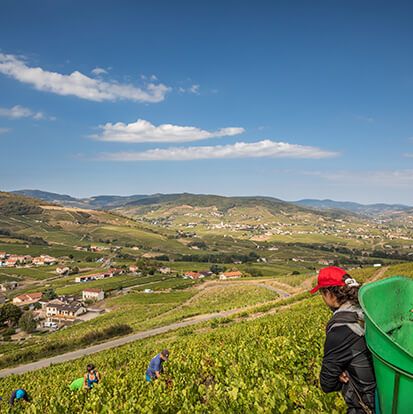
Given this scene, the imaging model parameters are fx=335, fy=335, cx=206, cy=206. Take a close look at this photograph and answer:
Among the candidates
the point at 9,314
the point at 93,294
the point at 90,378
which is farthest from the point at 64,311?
the point at 90,378

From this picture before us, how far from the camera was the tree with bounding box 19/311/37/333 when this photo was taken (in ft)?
269

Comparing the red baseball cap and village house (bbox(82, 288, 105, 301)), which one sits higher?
the red baseball cap

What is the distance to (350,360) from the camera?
4.04 meters

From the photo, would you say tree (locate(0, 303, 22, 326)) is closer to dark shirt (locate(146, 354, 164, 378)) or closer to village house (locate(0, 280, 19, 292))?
village house (locate(0, 280, 19, 292))

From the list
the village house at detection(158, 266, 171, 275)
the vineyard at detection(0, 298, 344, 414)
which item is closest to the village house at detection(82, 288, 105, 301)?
the village house at detection(158, 266, 171, 275)

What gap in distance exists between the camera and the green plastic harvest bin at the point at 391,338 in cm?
261

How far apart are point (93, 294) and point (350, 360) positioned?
111 metres

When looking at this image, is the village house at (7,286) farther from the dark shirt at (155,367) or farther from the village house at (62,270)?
the dark shirt at (155,367)

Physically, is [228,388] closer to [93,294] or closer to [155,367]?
[155,367]

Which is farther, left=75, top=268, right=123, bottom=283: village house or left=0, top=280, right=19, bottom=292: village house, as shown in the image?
left=75, top=268, right=123, bottom=283: village house

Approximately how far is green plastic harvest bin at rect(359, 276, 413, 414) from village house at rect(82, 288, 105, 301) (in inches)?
4353

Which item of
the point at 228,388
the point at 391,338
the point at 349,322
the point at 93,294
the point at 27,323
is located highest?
the point at 391,338

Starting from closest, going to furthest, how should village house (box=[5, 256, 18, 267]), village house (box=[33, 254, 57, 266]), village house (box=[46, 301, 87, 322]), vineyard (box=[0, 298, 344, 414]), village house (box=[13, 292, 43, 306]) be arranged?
1. vineyard (box=[0, 298, 344, 414])
2. village house (box=[46, 301, 87, 322])
3. village house (box=[13, 292, 43, 306])
4. village house (box=[5, 256, 18, 267])
5. village house (box=[33, 254, 57, 266])

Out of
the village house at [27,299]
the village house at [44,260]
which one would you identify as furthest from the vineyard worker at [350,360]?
the village house at [44,260]
